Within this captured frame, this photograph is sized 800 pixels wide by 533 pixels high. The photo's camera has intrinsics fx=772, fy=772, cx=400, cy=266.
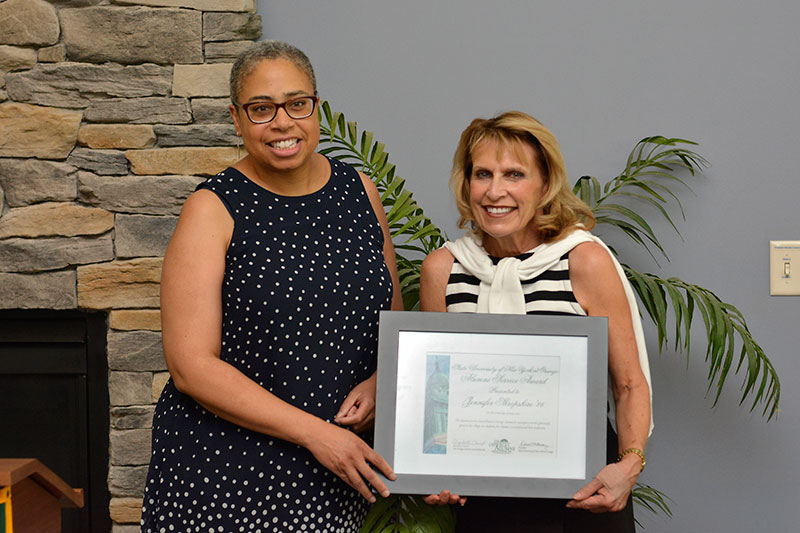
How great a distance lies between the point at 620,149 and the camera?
214 centimetres

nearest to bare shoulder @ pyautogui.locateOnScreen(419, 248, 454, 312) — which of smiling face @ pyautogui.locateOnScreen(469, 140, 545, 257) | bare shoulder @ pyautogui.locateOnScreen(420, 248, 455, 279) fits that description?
bare shoulder @ pyautogui.locateOnScreen(420, 248, 455, 279)

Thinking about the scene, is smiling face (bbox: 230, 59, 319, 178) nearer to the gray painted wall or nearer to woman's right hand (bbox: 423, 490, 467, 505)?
woman's right hand (bbox: 423, 490, 467, 505)

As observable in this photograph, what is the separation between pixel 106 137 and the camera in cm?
206

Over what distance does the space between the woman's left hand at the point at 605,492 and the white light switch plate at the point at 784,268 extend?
109 centimetres

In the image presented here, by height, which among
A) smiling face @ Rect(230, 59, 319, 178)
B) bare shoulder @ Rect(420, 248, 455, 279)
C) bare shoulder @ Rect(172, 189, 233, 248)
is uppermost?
smiling face @ Rect(230, 59, 319, 178)

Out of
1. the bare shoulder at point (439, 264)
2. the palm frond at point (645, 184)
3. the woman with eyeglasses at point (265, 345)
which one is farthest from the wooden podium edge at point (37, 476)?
the palm frond at point (645, 184)

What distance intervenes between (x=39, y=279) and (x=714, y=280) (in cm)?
185

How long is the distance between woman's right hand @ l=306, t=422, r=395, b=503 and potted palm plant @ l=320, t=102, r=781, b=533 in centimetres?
64

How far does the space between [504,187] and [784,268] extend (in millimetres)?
1145

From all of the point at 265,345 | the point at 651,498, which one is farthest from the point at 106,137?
the point at 651,498

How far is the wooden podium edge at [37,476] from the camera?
36.4 inches

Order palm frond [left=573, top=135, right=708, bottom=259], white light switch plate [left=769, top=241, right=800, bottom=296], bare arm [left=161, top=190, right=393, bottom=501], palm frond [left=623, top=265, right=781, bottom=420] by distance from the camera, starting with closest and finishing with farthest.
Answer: bare arm [left=161, top=190, right=393, bottom=501]
palm frond [left=623, top=265, right=781, bottom=420]
palm frond [left=573, top=135, right=708, bottom=259]
white light switch plate [left=769, top=241, right=800, bottom=296]

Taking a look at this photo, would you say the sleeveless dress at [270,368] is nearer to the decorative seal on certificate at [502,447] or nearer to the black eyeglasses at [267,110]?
the black eyeglasses at [267,110]

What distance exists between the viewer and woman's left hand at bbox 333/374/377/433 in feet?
4.38
